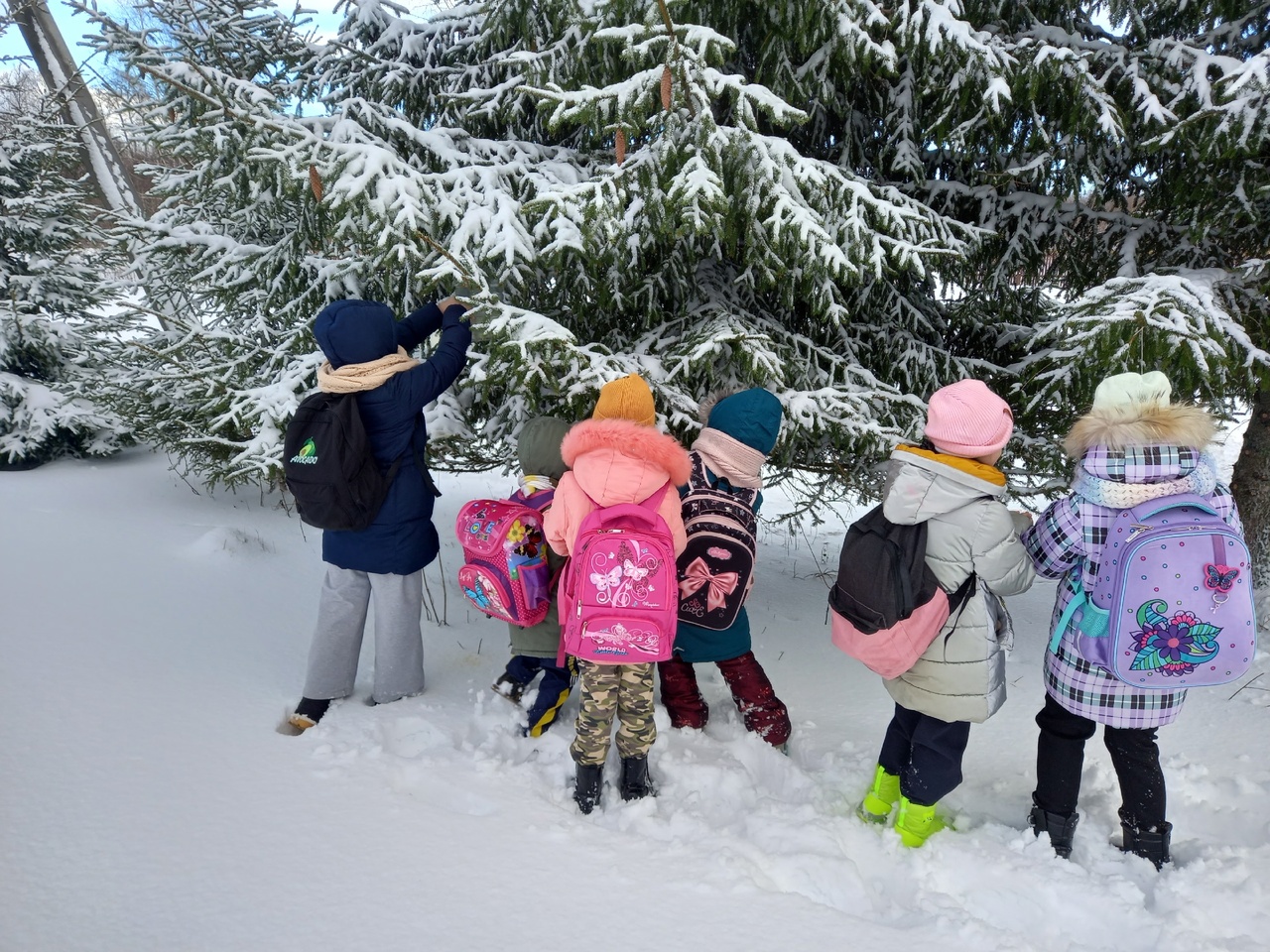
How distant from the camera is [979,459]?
2.63 metres

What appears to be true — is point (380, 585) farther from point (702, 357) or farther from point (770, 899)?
point (770, 899)

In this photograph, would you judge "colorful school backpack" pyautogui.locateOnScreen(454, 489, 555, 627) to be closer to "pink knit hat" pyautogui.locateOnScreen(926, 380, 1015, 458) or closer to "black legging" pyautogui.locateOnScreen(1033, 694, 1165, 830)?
"pink knit hat" pyautogui.locateOnScreen(926, 380, 1015, 458)

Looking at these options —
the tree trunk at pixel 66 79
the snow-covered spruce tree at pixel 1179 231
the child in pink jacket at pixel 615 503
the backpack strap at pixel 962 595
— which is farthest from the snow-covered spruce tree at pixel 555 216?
the tree trunk at pixel 66 79

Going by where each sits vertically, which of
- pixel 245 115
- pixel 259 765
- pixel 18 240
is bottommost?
pixel 259 765

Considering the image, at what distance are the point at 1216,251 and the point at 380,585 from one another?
518cm

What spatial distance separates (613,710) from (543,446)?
1.27m

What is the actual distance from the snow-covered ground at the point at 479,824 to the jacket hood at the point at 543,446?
3.88ft

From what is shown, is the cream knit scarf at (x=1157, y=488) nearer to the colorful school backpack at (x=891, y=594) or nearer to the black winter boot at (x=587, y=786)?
the colorful school backpack at (x=891, y=594)

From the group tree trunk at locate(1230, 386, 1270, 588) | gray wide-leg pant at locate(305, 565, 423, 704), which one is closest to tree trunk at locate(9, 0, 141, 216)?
gray wide-leg pant at locate(305, 565, 423, 704)

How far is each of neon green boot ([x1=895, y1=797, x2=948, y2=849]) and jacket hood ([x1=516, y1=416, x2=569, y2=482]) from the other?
2082 mm

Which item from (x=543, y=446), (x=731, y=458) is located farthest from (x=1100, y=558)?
(x=543, y=446)

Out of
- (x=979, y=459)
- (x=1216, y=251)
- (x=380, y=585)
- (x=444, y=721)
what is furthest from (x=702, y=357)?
(x=1216, y=251)

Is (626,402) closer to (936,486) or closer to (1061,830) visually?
(936,486)

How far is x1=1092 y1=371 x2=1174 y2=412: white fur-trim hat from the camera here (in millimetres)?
2389
